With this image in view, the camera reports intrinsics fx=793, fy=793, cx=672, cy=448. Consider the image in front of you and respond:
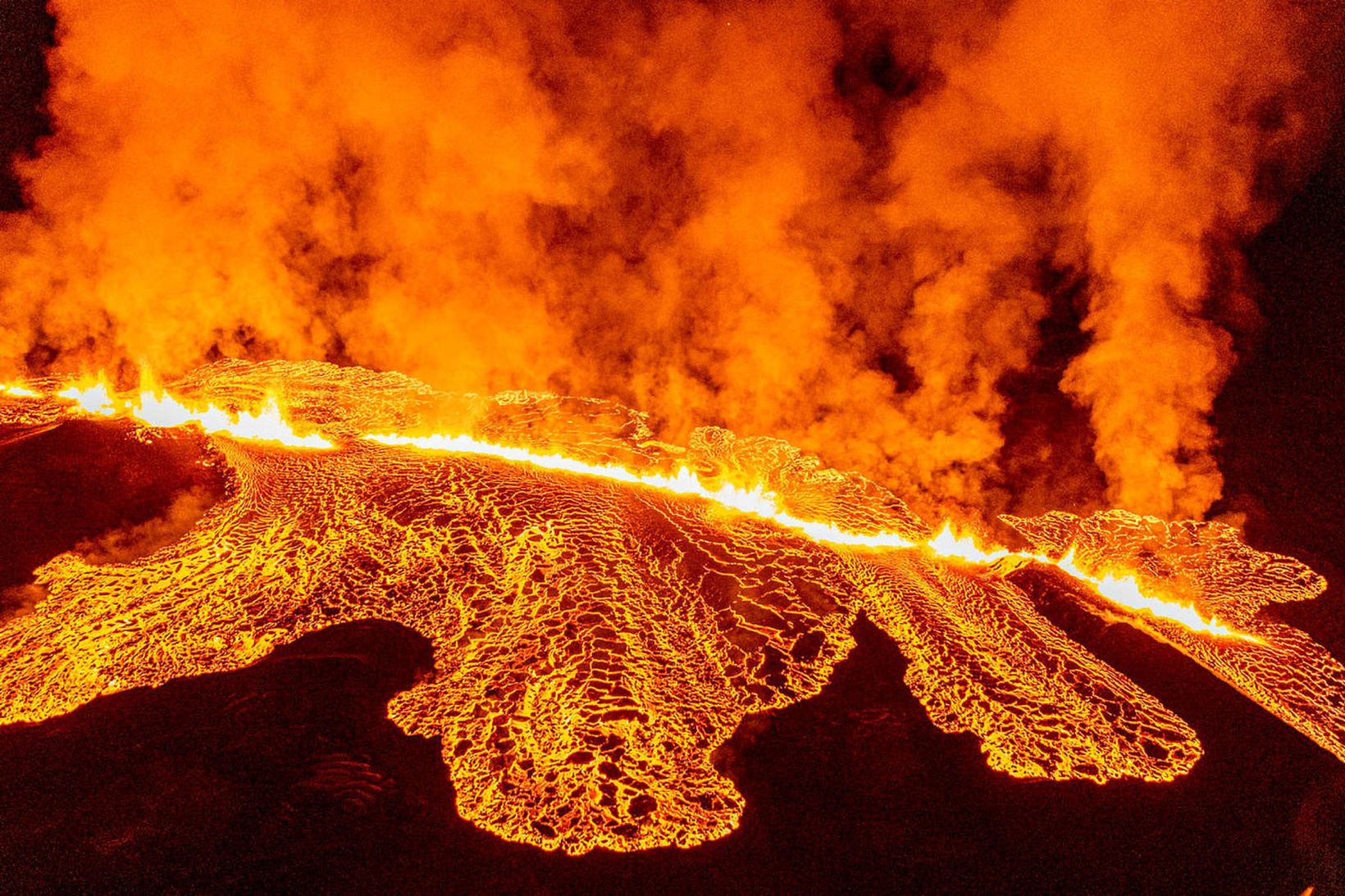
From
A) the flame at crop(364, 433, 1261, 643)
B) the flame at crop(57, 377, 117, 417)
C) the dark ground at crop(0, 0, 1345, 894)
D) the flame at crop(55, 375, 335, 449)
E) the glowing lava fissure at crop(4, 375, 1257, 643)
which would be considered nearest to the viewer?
the dark ground at crop(0, 0, 1345, 894)

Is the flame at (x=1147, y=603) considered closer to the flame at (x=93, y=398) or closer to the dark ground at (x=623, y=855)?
the dark ground at (x=623, y=855)

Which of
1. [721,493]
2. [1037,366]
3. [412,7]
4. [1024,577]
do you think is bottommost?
[1024,577]

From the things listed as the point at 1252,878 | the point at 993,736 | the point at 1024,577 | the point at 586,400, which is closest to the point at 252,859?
the point at 993,736

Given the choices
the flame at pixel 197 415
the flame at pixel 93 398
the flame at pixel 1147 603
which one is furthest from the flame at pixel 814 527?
the flame at pixel 93 398

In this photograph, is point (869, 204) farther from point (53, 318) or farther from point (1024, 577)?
point (53, 318)

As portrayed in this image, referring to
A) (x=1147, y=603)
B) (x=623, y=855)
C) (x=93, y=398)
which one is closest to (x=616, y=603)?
(x=623, y=855)

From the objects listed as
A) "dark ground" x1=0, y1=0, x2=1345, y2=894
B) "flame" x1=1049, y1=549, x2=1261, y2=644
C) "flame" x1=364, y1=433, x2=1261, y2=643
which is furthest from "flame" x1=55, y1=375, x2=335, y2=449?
"flame" x1=1049, y1=549, x2=1261, y2=644

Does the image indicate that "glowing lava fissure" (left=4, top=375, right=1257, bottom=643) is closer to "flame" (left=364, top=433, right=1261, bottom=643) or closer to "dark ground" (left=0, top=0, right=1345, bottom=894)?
"flame" (left=364, top=433, right=1261, bottom=643)
